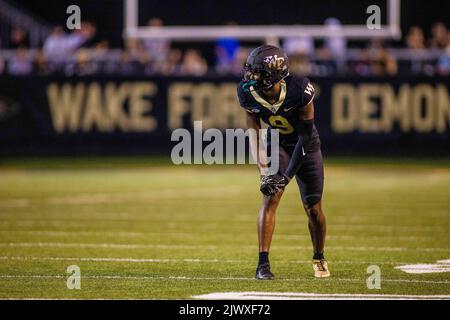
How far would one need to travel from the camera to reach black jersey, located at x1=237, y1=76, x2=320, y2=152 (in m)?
7.55

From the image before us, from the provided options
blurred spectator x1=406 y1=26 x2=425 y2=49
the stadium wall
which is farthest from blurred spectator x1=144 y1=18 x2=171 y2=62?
blurred spectator x1=406 y1=26 x2=425 y2=49

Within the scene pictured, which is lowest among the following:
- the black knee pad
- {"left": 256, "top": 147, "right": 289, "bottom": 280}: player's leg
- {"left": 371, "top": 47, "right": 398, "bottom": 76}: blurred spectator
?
{"left": 256, "top": 147, "right": 289, "bottom": 280}: player's leg

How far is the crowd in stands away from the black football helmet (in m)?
10.8

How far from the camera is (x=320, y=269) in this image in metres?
7.69

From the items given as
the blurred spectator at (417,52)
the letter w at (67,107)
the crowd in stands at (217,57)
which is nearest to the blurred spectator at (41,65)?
the crowd in stands at (217,57)

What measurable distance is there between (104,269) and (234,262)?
1020 millimetres

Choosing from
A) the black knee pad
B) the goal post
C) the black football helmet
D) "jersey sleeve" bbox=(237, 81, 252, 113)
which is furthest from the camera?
the goal post

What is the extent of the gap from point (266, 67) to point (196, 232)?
11.0 feet

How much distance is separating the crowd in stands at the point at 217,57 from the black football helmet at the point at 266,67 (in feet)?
35.5

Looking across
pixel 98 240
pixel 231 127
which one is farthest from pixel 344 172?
pixel 98 240

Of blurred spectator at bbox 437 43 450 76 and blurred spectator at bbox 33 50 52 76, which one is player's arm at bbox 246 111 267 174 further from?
blurred spectator at bbox 33 50 52 76

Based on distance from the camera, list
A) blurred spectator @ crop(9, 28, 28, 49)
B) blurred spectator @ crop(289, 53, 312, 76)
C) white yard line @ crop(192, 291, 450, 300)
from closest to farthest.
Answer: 1. white yard line @ crop(192, 291, 450, 300)
2. blurred spectator @ crop(289, 53, 312, 76)
3. blurred spectator @ crop(9, 28, 28, 49)

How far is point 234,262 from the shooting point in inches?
333

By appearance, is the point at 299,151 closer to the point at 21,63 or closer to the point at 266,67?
the point at 266,67
